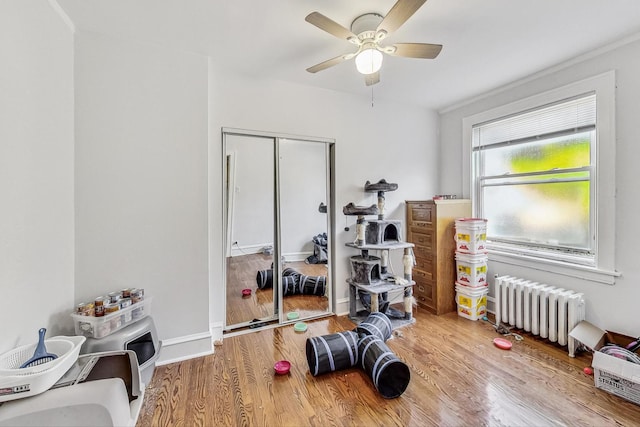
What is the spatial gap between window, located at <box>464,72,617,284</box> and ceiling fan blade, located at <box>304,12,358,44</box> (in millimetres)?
2207

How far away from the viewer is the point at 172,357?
214cm

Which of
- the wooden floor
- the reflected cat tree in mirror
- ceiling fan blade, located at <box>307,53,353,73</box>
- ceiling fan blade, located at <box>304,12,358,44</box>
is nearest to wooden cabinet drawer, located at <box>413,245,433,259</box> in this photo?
the reflected cat tree in mirror

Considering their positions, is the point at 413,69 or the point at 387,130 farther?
the point at 387,130

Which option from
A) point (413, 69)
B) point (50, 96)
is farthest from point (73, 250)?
point (413, 69)

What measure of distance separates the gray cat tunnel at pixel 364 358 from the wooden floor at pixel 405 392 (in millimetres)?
66

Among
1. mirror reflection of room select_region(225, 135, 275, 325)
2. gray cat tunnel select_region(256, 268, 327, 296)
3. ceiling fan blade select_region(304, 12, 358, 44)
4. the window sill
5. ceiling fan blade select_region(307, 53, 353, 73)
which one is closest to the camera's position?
ceiling fan blade select_region(304, 12, 358, 44)

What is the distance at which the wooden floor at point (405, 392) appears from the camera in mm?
1565

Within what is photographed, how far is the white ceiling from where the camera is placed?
5.58 feet

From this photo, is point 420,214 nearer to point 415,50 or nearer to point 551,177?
point 551,177

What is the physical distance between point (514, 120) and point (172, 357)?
13.2 ft

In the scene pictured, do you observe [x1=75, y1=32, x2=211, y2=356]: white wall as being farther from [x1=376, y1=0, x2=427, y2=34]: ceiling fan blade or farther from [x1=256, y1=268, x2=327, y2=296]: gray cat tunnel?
[x1=376, y1=0, x2=427, y2=34]: ceiling fan blade

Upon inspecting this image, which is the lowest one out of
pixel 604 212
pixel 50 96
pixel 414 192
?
pixel 604 212

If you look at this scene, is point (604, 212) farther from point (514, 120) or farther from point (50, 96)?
point (50, 96)

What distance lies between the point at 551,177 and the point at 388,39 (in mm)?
2094
